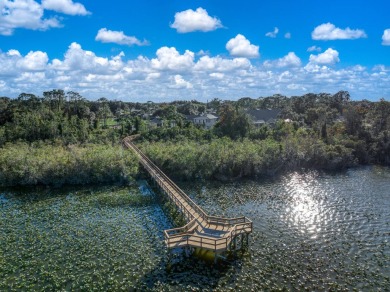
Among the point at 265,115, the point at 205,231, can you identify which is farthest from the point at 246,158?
the point at 265,115

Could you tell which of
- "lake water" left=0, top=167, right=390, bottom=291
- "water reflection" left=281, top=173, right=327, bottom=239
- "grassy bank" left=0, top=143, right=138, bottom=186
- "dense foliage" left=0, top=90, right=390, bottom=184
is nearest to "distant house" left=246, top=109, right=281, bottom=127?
"dense foliage" left=0, top=90, right=390, bottom=184

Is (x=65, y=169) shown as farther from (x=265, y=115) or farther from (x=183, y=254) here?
(x=265, y=115)

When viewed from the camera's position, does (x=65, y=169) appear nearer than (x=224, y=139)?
Yes

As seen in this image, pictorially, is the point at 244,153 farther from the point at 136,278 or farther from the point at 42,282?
the point at 42,282

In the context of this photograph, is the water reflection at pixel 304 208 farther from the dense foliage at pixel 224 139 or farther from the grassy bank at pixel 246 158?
the dense foliage at pixel 224 139

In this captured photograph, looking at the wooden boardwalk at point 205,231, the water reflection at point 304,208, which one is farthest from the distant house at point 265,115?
the wooden boardwalk at point 205,231
